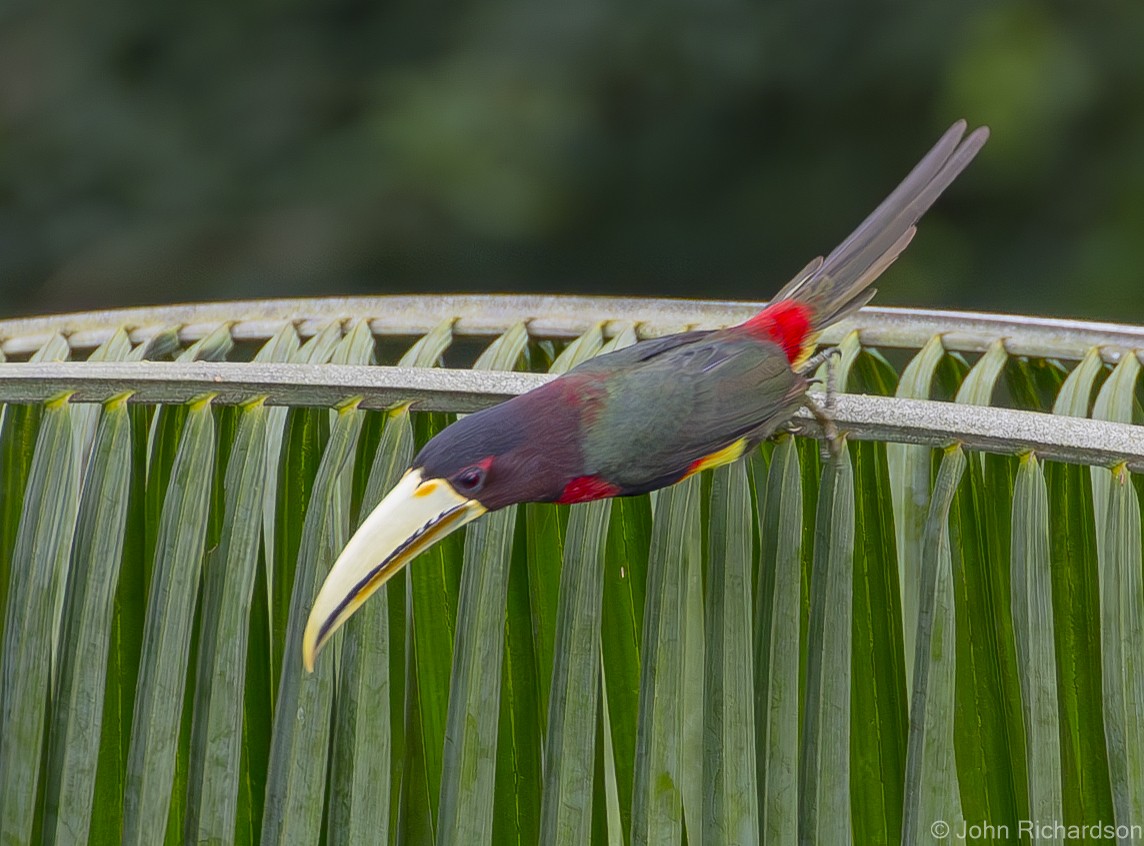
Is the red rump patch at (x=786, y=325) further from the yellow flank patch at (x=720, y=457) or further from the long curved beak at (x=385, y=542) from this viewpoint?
the long curved beak at (x=385, y=542)

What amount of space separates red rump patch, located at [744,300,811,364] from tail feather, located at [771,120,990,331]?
0.01m

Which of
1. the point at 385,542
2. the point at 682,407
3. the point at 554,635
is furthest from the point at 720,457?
the point at 385,542

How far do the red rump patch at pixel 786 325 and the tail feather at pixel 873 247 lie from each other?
Result: 0.05 feet

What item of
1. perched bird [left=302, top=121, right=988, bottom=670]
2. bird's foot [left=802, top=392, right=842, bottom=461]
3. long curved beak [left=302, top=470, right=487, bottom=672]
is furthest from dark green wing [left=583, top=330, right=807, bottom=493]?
long curved beak [left=302, top=470, right=487, bottom=672]

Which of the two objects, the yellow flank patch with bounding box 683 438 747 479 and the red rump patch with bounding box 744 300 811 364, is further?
the red rump patch with bounding box 744 300 811 364

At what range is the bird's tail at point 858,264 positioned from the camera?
177cm

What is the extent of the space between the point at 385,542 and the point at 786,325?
0.77 m

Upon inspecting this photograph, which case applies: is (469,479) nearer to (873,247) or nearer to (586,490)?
(586,490)

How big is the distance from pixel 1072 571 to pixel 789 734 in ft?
1.07

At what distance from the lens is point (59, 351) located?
1846 mm

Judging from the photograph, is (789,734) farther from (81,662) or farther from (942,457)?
(81,662)

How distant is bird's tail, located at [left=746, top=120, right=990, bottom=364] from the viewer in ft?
5.81

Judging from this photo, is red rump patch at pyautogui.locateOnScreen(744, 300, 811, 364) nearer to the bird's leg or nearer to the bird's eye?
the bird's leg

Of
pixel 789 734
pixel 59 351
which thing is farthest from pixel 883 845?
pixel 59 351
